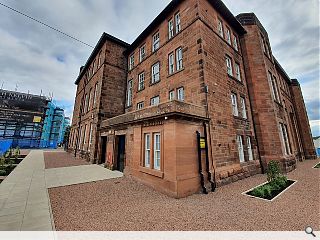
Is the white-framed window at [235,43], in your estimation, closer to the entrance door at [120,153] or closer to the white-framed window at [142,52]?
the white-framed window at [142,52]

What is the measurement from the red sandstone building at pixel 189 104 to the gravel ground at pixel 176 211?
3.56 ft

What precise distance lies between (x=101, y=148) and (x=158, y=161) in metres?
9.05

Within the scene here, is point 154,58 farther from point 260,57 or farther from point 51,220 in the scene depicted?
point 51,220

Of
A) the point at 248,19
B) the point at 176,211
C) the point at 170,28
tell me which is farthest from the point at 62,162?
the point at 248,19

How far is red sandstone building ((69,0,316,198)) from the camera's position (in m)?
7.33

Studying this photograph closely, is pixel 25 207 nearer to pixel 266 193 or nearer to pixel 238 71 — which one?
pixel 266 193

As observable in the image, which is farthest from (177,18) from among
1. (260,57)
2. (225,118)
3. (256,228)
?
(256,228)

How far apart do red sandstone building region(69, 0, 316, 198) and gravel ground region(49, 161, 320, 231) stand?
108 centimetres

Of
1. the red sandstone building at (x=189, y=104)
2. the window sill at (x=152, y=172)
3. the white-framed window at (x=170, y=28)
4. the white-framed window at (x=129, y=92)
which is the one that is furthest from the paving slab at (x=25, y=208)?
the white-framed window at (x=170, y=28)

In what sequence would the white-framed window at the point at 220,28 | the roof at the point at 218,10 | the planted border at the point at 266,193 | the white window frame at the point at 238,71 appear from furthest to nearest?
1. the white window frame at the point at 238,71
2. the white-framed window at the point at 220,28
3. the roof at the point at 218,10
4. the planted border at the point at 266,193

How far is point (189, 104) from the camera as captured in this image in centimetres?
768

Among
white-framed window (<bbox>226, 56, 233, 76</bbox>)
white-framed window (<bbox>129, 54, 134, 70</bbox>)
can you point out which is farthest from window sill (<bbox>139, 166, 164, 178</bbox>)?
white-framed window (<bbox>129, 54, 134, 70</bbox>)

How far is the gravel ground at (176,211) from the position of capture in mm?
4004

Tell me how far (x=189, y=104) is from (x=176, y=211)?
480 cm
